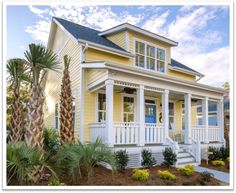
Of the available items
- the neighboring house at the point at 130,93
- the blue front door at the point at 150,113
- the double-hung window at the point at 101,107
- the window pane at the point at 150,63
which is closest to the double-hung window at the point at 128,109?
the neighboring house at the point at 130,93

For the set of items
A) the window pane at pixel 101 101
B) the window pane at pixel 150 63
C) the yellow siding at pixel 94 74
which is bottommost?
the window pane at pixel 101 101

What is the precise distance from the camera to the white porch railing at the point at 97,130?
8949mm

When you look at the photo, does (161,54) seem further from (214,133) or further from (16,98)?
(16,98)

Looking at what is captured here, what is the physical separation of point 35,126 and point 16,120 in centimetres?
242

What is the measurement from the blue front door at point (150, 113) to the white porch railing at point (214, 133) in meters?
2.74

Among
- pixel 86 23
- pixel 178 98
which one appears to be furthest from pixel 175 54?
pixel 86 23

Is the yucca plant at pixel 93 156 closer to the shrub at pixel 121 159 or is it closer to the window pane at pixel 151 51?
the shrub at pixel 121 159

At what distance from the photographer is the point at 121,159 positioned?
319 inches

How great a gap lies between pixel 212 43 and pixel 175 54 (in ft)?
12.3

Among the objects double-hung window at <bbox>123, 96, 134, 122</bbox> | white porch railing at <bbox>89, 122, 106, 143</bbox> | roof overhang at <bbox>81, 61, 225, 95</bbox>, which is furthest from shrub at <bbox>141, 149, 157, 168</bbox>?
double-hung window at <bbox>123, 96, 134, 122</bbox>

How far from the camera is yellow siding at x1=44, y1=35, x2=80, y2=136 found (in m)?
10.6

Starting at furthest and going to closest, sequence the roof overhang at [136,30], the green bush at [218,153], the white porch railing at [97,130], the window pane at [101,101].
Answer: the roof overhang at [136,30] → the green bush at [218,153] → the window pane at [101,101] → the white porch railing at [97,130]

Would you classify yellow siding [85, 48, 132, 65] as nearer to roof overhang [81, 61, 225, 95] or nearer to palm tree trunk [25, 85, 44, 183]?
roof overhang [81, 61, 225, 95]
